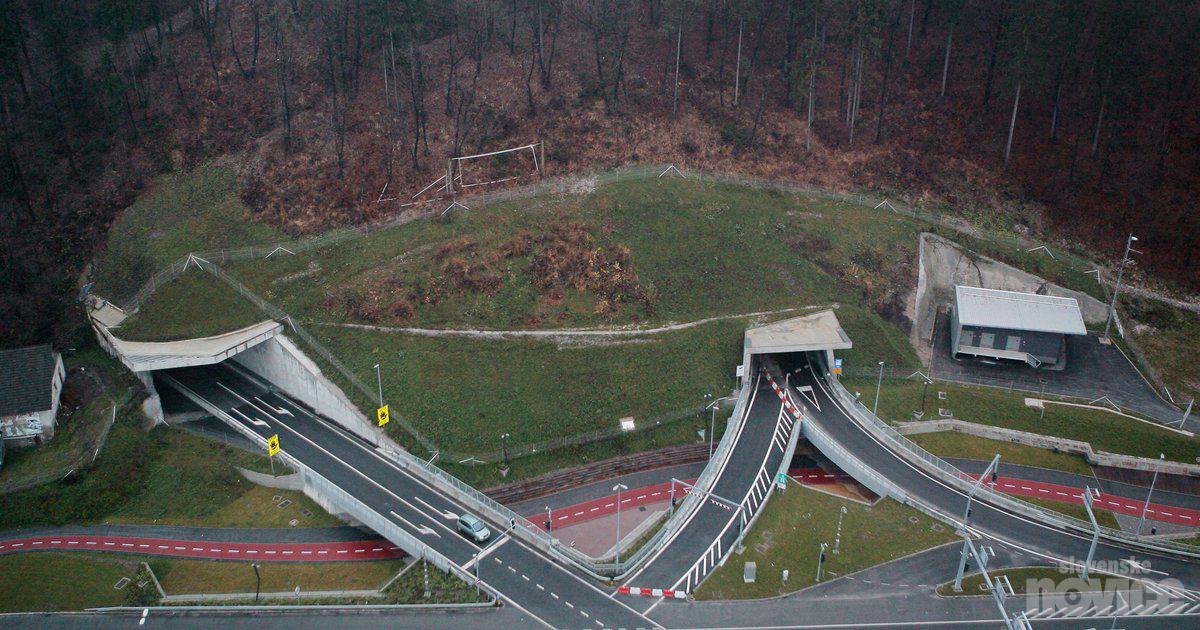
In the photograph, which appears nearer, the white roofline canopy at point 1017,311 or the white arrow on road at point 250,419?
the white arrow on road at point 250,419

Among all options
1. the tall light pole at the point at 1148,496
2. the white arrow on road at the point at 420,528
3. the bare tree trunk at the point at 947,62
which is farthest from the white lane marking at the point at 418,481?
the bare tree trunk at the point at 947,62

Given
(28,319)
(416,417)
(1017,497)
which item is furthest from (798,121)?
(28,319)

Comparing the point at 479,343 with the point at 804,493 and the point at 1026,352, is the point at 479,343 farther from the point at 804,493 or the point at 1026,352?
the point at 1026,352

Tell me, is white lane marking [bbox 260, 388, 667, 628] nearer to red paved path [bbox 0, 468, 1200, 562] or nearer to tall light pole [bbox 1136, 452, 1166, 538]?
red paved path [bbox 0, 468, 1200, 562]

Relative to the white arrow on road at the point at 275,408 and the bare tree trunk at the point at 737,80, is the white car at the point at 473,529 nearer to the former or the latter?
the white arrow on road at the point at 275,408

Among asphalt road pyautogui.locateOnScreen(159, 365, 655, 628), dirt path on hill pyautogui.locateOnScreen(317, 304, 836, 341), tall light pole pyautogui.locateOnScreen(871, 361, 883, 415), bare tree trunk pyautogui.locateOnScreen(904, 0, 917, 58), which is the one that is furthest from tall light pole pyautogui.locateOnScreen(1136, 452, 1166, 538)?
bare tree trunk pyautogui.locateOnScreen(904, 0, 917, 58)

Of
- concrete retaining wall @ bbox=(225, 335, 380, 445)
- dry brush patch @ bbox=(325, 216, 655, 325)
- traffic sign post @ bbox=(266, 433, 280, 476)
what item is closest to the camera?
traffic sign post @ bbox=(266, 433, 280, 476)
